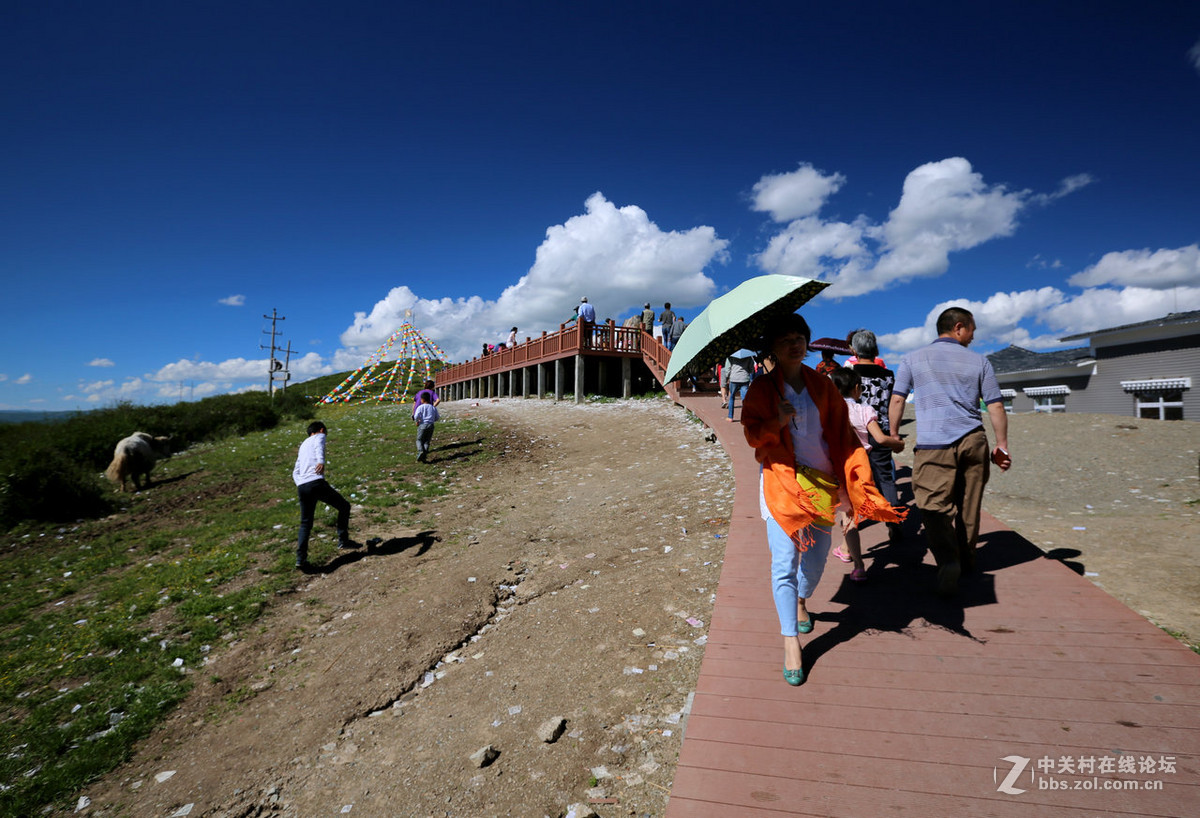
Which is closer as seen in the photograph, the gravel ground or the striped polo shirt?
the striped polo shirt

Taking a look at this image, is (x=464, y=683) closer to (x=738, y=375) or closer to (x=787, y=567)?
(x=787, y=567)

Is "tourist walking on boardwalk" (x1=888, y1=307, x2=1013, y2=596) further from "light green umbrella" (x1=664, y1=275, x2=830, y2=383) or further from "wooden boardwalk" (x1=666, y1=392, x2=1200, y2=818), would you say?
"light green umbrella" (x1=664, y1=275, x2=830, y2=383)

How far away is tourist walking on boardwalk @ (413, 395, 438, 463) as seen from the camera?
1230cm

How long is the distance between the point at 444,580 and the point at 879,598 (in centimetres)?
438

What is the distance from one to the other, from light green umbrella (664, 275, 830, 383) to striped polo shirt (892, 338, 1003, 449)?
1.39m

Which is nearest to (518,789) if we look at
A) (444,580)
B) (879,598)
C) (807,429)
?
(807,429)

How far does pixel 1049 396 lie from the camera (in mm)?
21594

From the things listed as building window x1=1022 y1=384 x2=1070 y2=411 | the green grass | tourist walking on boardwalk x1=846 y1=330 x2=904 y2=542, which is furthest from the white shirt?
building window x1=1022 y1=384 x2=1070 y2=411

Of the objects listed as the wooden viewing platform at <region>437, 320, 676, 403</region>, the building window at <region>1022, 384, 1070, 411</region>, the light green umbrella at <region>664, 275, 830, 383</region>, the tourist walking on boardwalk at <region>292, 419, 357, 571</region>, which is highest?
the wooden viewing platform at <region>437, 320, 676, 403</region>

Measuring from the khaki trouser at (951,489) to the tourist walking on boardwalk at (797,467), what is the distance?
1.00m

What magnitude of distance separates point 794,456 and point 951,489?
147cm

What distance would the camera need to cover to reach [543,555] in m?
6.52

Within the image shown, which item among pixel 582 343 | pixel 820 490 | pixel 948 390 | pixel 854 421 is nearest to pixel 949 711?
pixel 820 490

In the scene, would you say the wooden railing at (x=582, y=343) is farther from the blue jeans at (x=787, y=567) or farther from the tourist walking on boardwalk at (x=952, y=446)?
the blue jeans at (x=787, y=567)
